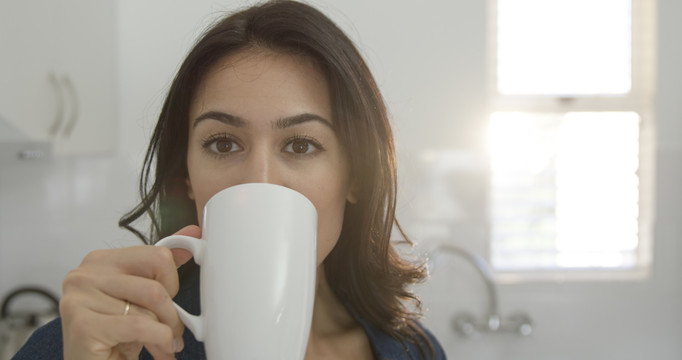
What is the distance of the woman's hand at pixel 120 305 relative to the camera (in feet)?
1.73

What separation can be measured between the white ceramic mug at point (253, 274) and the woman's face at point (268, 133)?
7.6 inches

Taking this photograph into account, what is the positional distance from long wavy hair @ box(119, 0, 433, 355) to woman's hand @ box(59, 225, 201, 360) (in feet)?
1.22

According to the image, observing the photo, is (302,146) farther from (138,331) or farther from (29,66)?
(29,66)

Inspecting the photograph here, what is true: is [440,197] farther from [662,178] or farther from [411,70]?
[662,178]

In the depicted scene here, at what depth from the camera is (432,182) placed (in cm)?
217

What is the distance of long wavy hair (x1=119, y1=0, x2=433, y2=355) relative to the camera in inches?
34.3

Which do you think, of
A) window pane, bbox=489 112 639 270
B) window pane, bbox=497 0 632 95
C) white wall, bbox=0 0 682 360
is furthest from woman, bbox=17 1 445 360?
window pane, bbox=497 0 632 95

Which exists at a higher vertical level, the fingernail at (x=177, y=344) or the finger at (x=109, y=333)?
the finger at (x=109, y=333)

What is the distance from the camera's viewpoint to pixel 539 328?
223 cm

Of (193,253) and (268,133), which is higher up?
(268,133)

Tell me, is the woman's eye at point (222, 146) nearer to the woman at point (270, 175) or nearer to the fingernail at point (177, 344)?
the woman at point (270, 175)

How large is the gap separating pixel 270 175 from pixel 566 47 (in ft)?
6.30

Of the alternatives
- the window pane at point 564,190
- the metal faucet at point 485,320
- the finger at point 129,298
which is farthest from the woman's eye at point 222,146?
the window pane at point 564,190

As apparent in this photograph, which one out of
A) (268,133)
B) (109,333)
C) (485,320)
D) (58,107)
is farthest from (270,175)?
(485,320)
